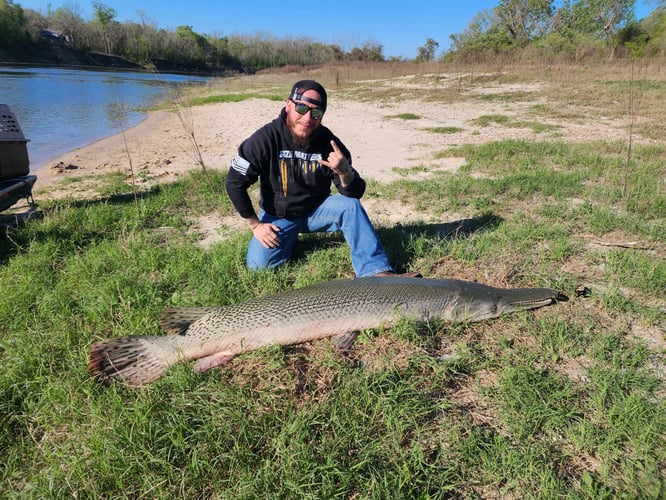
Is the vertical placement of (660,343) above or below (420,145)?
below

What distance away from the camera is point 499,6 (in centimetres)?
4734

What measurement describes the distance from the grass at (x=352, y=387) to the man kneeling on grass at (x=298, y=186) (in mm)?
294

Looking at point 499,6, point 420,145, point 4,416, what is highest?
point 499,6

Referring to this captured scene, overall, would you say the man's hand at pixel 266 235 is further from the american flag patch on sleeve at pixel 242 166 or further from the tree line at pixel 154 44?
the tree line at pixel 154 44

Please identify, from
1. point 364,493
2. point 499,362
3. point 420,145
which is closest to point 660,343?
point 499,362

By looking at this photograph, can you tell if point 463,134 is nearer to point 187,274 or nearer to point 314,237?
point 314,237

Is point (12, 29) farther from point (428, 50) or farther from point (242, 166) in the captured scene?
point (242, 166)

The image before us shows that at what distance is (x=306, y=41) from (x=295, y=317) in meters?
109

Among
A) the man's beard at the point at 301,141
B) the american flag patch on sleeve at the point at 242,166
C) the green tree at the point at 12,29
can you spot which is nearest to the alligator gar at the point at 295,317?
the american flag patch on sleeve at the point at 242,166

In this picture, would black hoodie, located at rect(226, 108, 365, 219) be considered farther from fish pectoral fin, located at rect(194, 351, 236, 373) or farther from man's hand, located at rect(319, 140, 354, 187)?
fish pectoral fin, located at rect(194, 351, 236, 373)

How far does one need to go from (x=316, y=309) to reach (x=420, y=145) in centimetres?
779

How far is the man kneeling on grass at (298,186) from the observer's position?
3.47m

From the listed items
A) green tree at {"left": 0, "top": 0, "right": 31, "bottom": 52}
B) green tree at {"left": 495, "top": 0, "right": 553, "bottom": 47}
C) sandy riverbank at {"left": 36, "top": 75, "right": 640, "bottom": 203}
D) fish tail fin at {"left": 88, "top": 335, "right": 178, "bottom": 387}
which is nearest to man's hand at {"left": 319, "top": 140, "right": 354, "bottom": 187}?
fish tail fin at {"left": 88, "top": 335, "right": 178, "bottom": 387}

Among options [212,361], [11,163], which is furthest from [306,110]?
[11,163]
